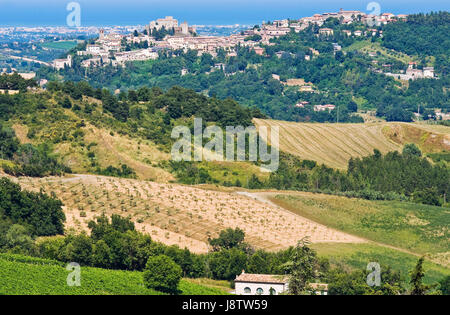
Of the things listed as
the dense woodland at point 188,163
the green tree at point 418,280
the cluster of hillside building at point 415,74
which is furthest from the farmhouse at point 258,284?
the cluster of hillside building at point 415,74


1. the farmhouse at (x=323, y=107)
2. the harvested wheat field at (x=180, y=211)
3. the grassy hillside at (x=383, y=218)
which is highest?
the harvested wheat field at (x=180, y=211)

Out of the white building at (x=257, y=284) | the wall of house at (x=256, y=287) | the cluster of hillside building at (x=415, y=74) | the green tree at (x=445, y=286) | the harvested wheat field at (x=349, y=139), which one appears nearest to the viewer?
the wall of house at (x=256, y=287)

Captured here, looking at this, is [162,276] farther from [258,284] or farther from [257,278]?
[257,278]

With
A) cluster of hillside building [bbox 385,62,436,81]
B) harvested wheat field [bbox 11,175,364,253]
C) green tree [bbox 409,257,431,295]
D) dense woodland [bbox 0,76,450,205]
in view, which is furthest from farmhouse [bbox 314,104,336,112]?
green tree [bbox 409,257,431,295]

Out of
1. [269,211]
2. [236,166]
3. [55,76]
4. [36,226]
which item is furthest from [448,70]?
[36,226]

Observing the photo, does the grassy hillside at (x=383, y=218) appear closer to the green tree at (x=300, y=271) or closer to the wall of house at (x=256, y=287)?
the wall of house at (x=256, y=287)

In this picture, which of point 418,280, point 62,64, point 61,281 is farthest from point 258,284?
point 62,64
